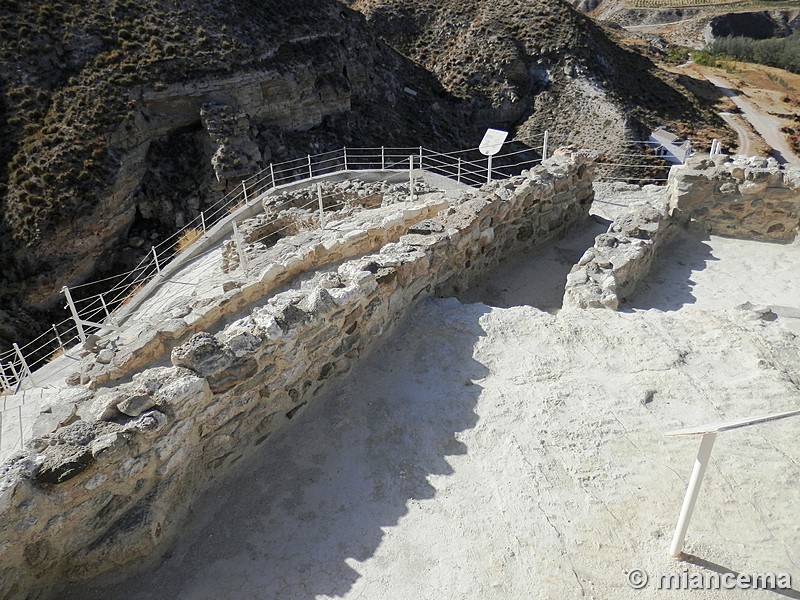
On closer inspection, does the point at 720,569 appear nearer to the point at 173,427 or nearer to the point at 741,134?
the point at 173,427

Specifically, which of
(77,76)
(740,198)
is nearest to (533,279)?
(740,198)

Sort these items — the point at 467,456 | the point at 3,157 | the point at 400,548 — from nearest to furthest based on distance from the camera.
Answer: the point at 400,548, the point at 467,456, the point at 3,157

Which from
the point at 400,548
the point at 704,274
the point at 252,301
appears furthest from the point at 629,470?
the point at 704,274

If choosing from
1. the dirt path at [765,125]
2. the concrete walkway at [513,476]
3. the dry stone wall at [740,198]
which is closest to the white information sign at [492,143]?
the dry stone wall at [740,198]

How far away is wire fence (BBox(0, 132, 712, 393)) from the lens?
11553 millimetres

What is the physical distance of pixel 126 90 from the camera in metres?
23.6

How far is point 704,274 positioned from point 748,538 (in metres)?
5.33

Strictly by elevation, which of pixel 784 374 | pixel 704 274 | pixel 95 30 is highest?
pixel 95 30

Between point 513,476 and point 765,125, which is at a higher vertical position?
point 513,476

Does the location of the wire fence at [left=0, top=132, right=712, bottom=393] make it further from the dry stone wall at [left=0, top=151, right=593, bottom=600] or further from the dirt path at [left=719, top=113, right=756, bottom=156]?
the dirt path at [left=719, top=113, right=756, bottom=156]

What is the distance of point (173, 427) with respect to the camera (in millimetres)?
4117

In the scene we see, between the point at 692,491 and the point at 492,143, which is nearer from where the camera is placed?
the point at 692,491

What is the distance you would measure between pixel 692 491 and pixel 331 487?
257 cm

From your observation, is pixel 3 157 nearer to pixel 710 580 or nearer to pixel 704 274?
pixel 704 274
